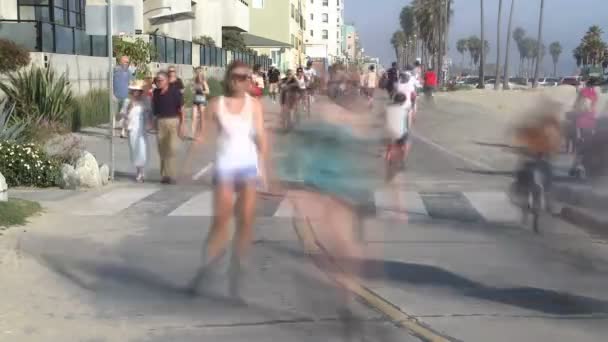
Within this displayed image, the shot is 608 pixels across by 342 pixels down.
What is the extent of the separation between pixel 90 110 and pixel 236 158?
16199 millimetres

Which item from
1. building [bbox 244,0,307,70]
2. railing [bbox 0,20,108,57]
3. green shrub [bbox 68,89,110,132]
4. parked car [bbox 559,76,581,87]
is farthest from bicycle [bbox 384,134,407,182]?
building [bbox 244,0,307,70]

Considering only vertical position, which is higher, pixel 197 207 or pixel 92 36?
pixel 92 36

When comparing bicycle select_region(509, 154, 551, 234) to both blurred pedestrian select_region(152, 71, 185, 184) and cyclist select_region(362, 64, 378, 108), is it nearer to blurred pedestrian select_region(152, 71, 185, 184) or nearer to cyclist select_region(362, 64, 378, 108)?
cyclist select_region(362, 64, 378, 108)

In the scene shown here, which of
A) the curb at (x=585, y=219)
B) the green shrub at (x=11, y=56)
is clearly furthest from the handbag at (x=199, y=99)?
the curb at (x=585, y=219)

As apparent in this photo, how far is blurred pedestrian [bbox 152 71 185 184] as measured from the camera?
1284 centimetres

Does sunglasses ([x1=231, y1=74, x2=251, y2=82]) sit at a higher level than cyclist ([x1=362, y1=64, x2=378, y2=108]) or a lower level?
higher

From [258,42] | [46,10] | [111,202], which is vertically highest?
[258,42]

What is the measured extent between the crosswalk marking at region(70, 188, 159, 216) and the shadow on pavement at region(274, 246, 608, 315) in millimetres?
4424

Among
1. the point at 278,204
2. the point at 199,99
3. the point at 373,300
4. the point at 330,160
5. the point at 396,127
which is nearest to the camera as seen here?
the point at 330,160

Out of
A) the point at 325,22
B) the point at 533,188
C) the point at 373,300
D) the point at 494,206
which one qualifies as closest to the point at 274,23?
the point at 494,206

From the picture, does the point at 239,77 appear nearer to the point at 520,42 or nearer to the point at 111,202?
the point at 111,202

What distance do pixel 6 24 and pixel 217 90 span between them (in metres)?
16.7

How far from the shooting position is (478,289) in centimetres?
667

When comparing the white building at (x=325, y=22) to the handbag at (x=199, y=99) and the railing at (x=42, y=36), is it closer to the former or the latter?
the railing at (x=42, y=36)
